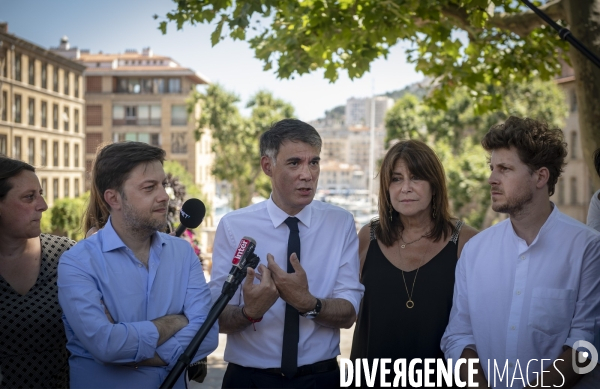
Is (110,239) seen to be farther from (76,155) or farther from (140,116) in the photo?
(140,116)

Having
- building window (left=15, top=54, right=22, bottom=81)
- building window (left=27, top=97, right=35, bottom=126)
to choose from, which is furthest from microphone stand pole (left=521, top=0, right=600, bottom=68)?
building window (left=27, top=97, right=35, bottom=126)

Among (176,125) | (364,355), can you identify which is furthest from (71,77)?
(364,355)

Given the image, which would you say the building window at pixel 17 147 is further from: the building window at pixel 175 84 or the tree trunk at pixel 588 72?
the tree trunk at pixel 588 72

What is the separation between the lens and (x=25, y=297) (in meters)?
3.64

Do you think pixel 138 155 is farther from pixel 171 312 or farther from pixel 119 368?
pixel 119 368

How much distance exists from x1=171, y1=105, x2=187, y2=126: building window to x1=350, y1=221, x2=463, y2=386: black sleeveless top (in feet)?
241

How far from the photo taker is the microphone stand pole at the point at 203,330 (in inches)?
104

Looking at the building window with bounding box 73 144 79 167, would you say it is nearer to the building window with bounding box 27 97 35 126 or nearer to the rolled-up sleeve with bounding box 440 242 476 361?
the building window with bounding box 27 97 35 126

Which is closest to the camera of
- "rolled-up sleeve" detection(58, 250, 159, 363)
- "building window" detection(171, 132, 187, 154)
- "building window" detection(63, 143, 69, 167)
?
"rolled-up sleeve" detection(58, 250, 159, 363)

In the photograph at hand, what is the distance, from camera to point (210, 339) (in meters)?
3.17

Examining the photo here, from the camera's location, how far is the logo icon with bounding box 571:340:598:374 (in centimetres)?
325

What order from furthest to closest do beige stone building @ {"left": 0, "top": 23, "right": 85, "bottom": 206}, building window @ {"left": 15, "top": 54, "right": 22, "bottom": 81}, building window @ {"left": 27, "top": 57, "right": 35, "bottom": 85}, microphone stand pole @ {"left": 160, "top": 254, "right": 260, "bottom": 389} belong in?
building window @ {"left": 27, "top": 57, "right": 35, "bottom": 85}, building window @ {"left": 15, "top": 54, "right": 22, "bottom": 81}, beige stone building @ {"left": 0, "top": 23, "right": 85, "bottom": 206}, microphone stand pole @ {"left": 160, "top": 254, "right": 260, "bottom": 389}

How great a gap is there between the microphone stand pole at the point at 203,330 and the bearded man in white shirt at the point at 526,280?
1.35 metres

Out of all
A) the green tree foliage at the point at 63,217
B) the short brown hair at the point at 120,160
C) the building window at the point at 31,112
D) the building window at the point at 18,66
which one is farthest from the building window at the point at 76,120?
the short brown hair at the point at 120,160
